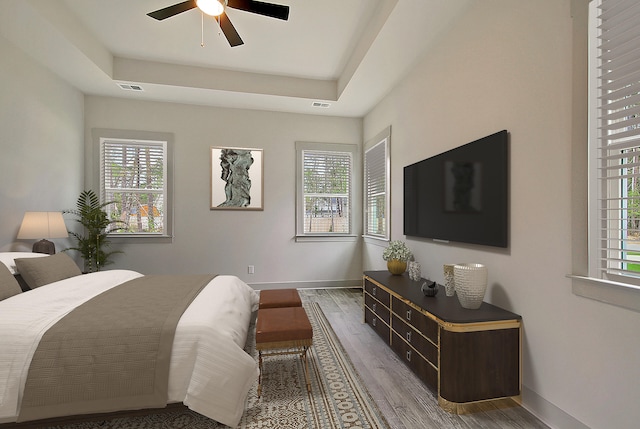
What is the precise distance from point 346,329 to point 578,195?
2.37m

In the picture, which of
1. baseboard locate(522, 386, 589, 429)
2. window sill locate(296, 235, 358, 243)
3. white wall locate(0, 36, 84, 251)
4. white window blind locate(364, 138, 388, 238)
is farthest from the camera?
window sill locate(296, 235, 358, 243)

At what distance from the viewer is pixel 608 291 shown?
144 cm

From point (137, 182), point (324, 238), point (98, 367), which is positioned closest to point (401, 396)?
point (98, 367)

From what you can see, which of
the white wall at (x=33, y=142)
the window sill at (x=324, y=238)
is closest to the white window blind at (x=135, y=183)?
the white wall at (x=33, y=142)

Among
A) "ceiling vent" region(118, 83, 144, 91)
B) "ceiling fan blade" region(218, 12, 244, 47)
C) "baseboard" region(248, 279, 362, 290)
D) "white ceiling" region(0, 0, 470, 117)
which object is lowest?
"baseboard" region(248, 279, 362, 290)

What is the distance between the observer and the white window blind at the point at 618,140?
140 cm

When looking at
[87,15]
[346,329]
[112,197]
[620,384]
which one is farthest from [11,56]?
[620,384]

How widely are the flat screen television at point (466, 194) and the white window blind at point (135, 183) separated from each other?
3640 mm

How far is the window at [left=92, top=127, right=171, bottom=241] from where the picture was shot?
441 centimetres

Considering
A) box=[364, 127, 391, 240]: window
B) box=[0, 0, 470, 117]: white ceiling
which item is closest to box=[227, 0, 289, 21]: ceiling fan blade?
box=[0, 0, 470, 117]: white ceiling

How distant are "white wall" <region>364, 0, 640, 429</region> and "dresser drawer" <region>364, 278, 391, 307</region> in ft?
2.48

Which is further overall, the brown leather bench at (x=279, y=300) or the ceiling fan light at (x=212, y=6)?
the brown leather bench at (x=279, y=300)

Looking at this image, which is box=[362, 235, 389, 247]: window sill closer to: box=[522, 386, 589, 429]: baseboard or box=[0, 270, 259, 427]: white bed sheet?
box=[522, 386, 589, 429]: baseboard

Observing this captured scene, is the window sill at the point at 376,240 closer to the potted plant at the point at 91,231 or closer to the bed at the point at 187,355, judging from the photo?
the bed at the point at 187,355
